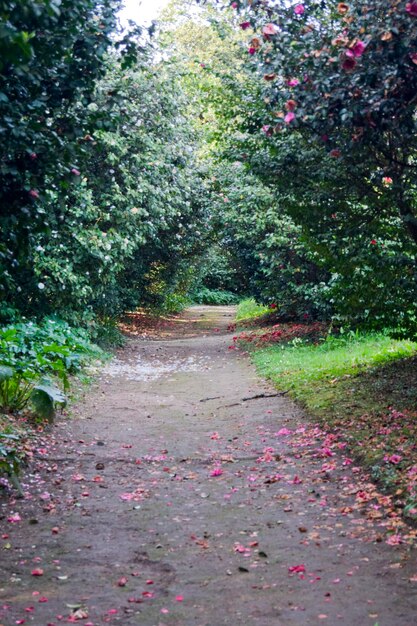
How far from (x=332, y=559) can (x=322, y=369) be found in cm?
650

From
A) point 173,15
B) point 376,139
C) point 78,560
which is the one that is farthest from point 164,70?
point 173,15

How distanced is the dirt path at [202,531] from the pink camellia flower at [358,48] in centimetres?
361

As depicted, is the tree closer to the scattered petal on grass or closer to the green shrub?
the green shrub

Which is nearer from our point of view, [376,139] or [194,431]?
[376,139]

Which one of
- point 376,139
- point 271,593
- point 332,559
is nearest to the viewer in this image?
point 271,593

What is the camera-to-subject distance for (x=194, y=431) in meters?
8.53

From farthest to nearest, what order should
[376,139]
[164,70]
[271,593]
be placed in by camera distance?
[164,70], [376,139], [271,593]

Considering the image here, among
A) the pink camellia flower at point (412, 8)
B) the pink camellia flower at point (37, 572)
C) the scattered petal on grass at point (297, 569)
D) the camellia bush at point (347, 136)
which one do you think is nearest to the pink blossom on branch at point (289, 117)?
the camellia bush at point (347, 136)

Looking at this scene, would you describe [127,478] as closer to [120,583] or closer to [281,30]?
[120,583]

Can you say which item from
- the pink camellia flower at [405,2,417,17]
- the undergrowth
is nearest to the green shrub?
the undergrowth

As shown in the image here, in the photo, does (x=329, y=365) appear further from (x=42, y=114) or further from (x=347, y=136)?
(x=42, y=114)

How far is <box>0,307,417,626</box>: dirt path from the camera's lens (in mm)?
3943

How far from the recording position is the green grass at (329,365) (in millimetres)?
8898

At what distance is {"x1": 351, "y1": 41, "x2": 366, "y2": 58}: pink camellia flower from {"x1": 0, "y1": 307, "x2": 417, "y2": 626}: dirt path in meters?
3.61
